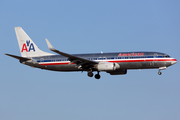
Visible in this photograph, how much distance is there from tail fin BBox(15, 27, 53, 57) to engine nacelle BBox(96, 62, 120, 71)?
12.5m

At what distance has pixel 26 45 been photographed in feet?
197

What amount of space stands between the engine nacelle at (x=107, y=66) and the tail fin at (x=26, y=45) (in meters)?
12.5

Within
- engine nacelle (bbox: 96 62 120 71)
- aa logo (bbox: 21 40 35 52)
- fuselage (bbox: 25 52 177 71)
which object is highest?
aa logo (bbox: 21 40 35 52)

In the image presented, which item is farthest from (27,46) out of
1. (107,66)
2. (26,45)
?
(107,66)

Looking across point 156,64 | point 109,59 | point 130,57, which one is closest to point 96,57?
point 109,59

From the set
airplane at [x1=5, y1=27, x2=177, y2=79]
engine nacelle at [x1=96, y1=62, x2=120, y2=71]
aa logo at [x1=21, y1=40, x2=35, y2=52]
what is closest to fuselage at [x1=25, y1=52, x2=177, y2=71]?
airplane at [x1=5, y1=27, x2=177, y2=79]

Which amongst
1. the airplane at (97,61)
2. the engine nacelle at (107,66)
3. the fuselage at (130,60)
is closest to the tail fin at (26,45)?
the airplane at (97,61)

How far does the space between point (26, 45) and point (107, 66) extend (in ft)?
58.7

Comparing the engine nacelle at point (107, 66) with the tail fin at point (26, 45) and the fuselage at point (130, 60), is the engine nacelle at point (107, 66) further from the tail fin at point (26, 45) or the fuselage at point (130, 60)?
the tail fin at point (26, 45)

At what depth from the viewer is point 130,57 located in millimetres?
51656

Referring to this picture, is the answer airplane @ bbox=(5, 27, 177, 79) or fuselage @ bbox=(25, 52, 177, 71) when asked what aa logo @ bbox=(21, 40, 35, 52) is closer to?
airplane @ bbox=(5, 27, 177, 79)

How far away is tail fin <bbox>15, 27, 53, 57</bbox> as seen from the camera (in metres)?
58.9

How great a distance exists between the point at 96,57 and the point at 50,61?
8.55m

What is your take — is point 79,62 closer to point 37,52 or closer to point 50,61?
point 50,61
